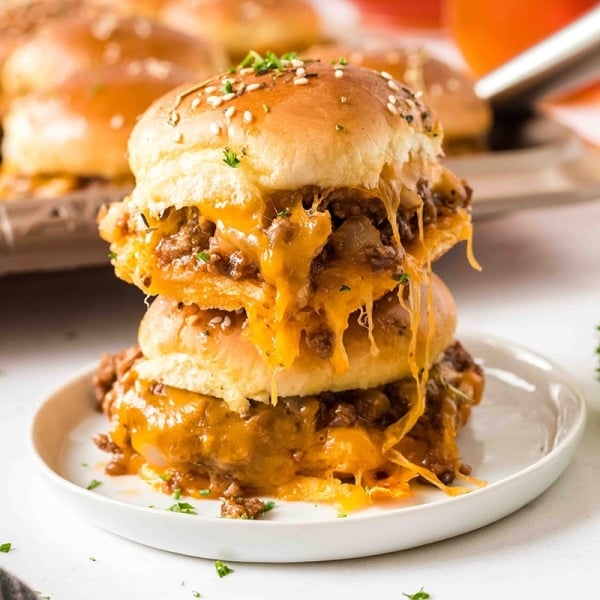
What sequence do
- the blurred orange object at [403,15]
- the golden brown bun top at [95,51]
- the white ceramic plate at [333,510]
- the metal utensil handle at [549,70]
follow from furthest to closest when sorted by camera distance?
the blurred orange object at [403,15]
the golden brown bun top at [95,51]
the metal utensil handle at [549,70]
the white ceramic plate at [333,510]

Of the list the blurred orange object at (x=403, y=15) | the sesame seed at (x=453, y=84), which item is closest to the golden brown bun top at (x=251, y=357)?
the sesame seed at (x=453, y=84)

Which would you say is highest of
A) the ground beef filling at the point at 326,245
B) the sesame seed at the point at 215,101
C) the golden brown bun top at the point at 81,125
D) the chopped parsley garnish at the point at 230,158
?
the sesame seed at the point at 215,101

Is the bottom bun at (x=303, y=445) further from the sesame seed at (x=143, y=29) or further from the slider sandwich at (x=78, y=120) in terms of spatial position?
the sesame seed at (x=143, y=29)

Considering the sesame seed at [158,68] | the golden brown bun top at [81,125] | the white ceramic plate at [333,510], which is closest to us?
the white ceramic plate at [333,510]

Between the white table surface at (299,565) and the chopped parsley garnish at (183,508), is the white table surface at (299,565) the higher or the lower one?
the lower one

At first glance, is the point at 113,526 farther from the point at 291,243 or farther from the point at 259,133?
the point at 259,133

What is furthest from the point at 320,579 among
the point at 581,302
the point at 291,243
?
the point at 581,302

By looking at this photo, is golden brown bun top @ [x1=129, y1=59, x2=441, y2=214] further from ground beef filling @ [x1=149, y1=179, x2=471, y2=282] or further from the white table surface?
the white table surface

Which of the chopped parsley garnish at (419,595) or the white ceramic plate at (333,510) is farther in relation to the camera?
the white ceramic plate at (333,510)
